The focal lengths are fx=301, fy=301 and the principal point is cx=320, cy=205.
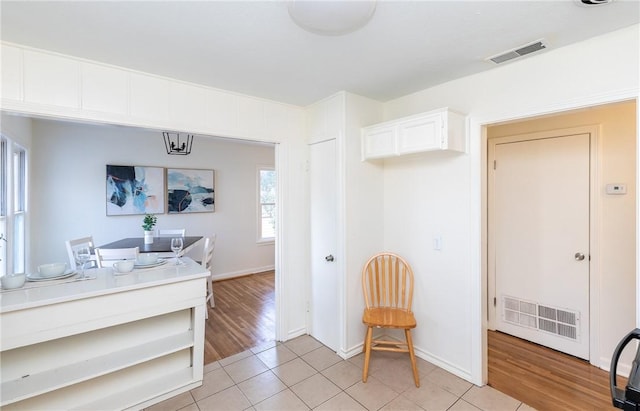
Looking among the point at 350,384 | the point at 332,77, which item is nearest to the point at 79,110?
the point at 332,77

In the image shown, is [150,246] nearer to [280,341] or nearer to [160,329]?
[160,329]

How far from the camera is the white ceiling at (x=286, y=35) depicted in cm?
155

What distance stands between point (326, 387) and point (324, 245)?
123 cm

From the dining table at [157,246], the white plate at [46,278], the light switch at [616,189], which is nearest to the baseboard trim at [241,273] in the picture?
the dining table at [157,246]

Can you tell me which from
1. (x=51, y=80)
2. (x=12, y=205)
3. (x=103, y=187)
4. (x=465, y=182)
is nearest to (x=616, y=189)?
(x=465, y=182)

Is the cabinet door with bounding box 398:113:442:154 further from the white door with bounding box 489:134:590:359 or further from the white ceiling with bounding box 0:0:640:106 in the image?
the white door with bounding box 489:134:590:359

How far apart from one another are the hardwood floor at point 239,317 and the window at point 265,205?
98cm

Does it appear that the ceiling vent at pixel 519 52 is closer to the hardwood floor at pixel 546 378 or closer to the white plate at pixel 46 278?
the hardwood floor at pixel 546 378

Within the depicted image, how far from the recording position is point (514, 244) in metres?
3.16

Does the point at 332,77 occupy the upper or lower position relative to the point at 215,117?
upper

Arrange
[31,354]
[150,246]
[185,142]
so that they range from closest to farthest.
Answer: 1. [31,354]
2. [150,246]
3. [185,142]

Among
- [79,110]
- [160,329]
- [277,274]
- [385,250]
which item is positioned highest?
[79,110]

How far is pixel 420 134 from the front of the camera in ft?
7.92

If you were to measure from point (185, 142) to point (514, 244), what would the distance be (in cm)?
467
